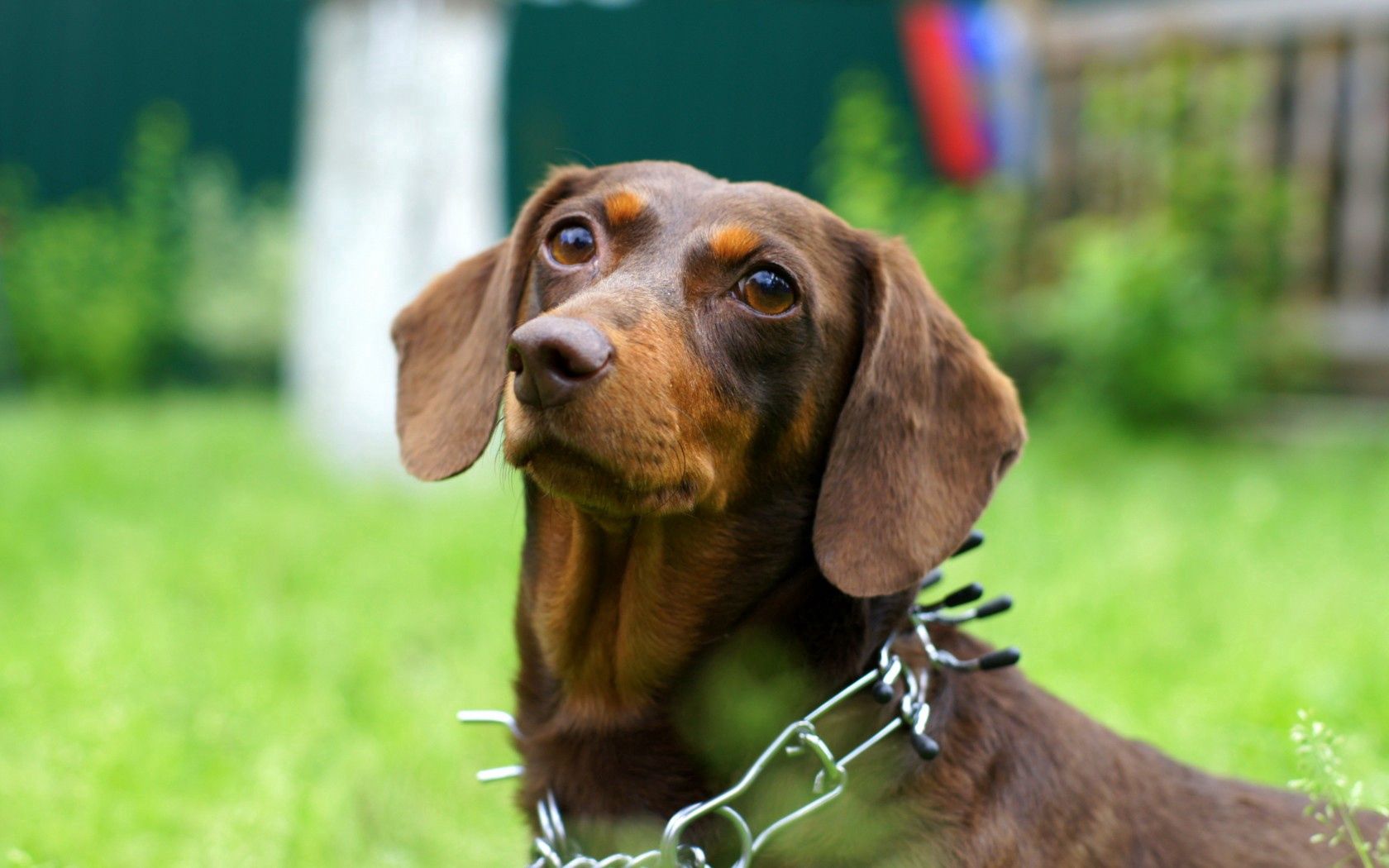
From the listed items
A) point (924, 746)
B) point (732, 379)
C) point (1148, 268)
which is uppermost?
point (732, 379)

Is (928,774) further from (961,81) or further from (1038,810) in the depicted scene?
(961,81)

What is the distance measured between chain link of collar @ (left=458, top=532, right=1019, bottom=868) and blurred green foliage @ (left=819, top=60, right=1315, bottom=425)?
568 centimetres

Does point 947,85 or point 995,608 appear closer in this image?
point 995,608

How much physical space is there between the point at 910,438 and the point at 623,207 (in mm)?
653

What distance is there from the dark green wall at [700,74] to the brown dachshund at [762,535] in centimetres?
970

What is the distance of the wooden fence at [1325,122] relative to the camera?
25.7 ft

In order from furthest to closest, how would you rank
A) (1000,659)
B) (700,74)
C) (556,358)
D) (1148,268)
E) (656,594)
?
1. (700,74)
2. (1148,268)
3. (656,594)
4. (1000,659)
5. (556,358)

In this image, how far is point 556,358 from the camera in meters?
1.97

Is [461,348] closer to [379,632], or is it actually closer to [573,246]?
[573,246]

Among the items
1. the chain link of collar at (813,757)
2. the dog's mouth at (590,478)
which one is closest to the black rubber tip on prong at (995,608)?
the chain link of collar at (813,757)

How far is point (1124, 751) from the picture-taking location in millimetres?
2375

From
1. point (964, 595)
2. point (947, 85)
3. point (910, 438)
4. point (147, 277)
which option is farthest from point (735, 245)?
point (947, 85)

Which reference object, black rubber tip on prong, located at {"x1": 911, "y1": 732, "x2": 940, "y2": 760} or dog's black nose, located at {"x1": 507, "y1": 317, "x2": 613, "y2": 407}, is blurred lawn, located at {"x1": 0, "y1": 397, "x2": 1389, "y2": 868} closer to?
dog's black nose, located at {"x1": 507, "y1": 317, "x2": 613, "y2": 407}

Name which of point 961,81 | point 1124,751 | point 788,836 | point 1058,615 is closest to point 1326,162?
point 961,81
